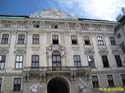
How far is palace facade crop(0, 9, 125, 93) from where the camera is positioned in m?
20.8

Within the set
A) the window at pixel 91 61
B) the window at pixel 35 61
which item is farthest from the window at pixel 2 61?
the window at pixel 91 61

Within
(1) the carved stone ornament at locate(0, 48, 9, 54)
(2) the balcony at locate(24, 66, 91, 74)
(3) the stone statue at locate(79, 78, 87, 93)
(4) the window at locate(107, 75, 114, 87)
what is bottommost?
(3) the stone statue at locate(79, 78, 87, 93)

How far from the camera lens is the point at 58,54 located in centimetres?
2362

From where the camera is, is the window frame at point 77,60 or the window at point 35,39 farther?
the window at point 35,39

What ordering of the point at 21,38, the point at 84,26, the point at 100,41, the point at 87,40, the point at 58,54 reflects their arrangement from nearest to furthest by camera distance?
the point at 58,54, the point at 21,38, the point at 87,40, the point at 100,41, the point at 84,26

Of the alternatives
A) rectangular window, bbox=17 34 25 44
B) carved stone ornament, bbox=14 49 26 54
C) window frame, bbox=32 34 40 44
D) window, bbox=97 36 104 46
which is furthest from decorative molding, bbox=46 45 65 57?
window, bbox=97 36 104 46

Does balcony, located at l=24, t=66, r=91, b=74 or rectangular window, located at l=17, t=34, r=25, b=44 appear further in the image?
rectangular window, located at l=17, t=34, r=25, b=44

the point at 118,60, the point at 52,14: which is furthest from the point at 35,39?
the point at 118,60

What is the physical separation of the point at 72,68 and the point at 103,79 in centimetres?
528

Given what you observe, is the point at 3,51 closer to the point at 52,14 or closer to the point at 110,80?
the point at 52,14

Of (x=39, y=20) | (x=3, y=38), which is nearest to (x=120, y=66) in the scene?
(x=39, y=20)

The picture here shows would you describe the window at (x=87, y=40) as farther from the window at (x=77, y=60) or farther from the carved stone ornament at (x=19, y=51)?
the carved stone ornament at (x=19, y=51)

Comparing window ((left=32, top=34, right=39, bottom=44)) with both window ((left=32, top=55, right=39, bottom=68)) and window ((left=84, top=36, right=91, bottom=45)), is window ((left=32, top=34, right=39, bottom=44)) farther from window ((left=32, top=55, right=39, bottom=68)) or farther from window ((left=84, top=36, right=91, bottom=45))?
window ((left=84, top=36, right=91, bottom=45))

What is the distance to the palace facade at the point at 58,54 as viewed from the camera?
20.8m
